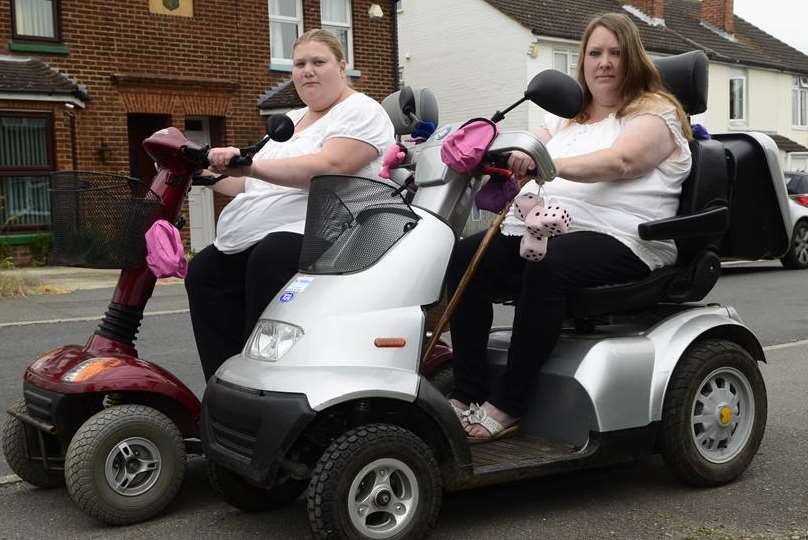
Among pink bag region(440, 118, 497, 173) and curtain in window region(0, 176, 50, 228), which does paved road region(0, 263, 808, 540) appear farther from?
curtain in window region(0, 176, 50, 228)

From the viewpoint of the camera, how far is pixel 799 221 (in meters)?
16.5

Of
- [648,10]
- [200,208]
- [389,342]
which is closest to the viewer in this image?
[389,342]

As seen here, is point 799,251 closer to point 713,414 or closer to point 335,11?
point 335,11

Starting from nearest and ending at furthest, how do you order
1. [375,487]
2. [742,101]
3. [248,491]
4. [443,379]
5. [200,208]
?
[375,487] → [248,491] → [443,379] → [200,208] → [742,101]

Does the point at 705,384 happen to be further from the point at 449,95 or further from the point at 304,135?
the point at 449,95

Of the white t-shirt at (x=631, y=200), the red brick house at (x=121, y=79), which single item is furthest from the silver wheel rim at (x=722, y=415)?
the red brick house at (x=121, y=79)

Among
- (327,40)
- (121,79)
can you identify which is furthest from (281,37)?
(327,40)

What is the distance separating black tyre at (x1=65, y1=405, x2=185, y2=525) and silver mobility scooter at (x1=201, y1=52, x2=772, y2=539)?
22cm

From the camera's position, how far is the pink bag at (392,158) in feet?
12.6

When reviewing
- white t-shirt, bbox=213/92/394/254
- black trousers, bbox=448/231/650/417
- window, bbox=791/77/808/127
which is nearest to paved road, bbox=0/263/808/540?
black trousers, bbox=448/231/650/417

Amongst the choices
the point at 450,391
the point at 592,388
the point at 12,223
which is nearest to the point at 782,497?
the point at 592,388

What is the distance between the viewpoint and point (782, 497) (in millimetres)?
3910

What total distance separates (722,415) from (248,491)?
6.27 feet

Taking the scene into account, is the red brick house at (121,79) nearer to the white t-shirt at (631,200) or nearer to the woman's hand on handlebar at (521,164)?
the white t-shirt at (631,200)
